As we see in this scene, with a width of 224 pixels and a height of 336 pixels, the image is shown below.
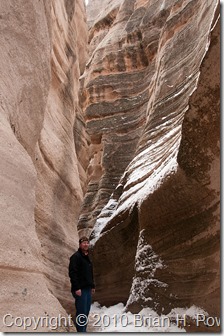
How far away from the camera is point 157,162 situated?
903 centimetres

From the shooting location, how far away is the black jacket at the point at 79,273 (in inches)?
236

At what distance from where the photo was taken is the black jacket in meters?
6.00

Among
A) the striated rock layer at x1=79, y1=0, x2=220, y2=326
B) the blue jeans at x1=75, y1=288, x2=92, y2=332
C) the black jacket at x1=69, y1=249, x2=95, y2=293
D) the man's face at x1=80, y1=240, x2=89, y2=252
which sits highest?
the striated rock layer at x1=79, y1=0, x2=220, y2=326

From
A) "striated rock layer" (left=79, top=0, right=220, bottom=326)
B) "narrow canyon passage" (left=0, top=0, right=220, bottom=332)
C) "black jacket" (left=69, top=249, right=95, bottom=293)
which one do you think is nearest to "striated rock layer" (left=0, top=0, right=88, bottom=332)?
"narrow canyon passage" (left=0, top=0, right=220, bottom=332)

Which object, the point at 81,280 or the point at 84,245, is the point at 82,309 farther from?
the point at 84,245

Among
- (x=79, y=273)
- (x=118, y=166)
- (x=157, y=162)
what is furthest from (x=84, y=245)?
(x=118, y=166)

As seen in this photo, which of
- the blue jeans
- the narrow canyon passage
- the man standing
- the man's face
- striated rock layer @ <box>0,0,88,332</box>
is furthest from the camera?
the man's face

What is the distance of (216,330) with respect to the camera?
5.92m

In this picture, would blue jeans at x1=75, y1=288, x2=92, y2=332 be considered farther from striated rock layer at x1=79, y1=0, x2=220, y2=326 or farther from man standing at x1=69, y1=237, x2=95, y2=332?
striated rock layer at x1=79, y1=0, x2=220, y2=326

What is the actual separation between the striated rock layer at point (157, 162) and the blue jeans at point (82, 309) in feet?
4.63

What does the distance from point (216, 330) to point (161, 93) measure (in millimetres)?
6200

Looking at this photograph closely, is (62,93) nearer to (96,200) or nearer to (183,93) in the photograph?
(96,200)

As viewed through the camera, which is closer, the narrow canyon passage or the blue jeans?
the narrow canyon passage

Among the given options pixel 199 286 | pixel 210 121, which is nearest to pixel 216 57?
pixel 210 121
